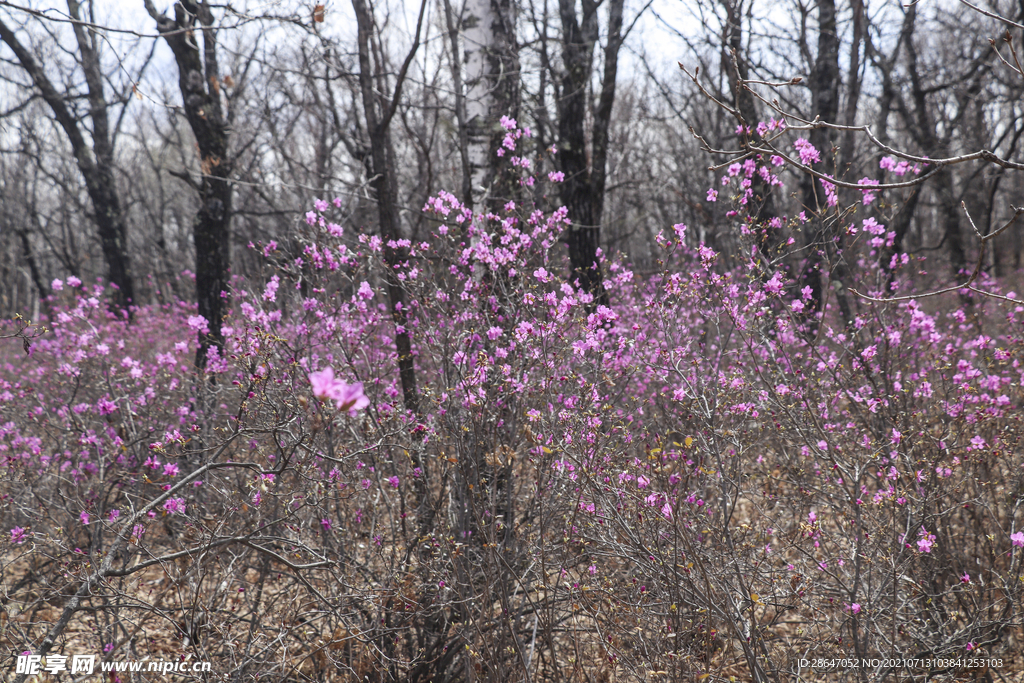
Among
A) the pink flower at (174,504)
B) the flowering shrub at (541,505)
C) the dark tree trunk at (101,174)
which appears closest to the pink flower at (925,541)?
the flowering shrub at (541,505)

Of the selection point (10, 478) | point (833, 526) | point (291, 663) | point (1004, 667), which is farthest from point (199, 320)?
point (1004, 667)

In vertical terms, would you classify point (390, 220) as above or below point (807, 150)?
below

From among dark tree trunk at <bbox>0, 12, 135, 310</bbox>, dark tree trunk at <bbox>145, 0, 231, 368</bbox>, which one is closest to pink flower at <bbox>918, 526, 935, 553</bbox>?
dark tree trunk at <bbox>145, 0, 231, 368</bbox>

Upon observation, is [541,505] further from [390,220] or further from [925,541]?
[390,220]

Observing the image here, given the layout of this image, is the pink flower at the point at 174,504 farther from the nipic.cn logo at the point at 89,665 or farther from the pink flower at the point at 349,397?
the pink flower at the point at 349,397

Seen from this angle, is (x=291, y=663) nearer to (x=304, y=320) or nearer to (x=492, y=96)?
(x=304, y=320)

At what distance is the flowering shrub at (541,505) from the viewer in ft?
8.29

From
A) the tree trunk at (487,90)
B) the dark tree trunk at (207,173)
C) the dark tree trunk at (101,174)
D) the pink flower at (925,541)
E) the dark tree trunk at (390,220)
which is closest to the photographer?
the pink flower at (925,541)

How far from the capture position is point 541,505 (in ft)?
7.32

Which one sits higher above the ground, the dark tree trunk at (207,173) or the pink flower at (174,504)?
the dark tree trunk at (207,173)

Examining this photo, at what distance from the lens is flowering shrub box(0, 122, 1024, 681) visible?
8.29 feet

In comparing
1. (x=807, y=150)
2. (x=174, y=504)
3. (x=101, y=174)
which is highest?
(x=101, y=174)

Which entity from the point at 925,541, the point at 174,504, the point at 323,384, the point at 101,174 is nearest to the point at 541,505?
the point at 323,384

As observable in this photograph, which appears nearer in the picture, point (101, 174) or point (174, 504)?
point (174, 504)
